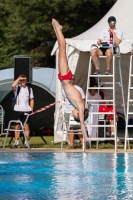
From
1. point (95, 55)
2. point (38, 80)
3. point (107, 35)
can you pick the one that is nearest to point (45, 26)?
point (38, 80)

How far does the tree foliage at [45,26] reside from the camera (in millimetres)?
36812

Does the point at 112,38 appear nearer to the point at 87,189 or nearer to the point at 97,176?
the point at 97,176

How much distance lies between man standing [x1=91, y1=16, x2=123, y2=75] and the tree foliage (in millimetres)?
16979

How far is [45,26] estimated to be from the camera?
3912cm

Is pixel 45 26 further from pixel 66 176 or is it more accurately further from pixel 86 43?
pixel 66 176

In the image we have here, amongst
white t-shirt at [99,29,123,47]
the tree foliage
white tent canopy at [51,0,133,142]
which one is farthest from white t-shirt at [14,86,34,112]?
the tree foliage

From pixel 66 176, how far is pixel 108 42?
585 cm

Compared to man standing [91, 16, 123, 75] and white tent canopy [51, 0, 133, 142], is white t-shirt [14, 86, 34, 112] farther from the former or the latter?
man standing [91, 16, 123, 75]

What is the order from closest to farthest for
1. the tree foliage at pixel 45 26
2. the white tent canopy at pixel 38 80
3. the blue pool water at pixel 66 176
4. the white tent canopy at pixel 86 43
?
the blue pool water at pixel 66 176, the white tent canopy at pixel 86 43, the white tent canopy at pixel 38 80, the tree foliage at pixel 45 26

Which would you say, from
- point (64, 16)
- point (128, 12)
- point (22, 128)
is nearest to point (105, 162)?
point (22, 128)

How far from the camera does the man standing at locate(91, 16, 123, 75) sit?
51.1ft

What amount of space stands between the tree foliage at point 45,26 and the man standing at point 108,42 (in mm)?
16979

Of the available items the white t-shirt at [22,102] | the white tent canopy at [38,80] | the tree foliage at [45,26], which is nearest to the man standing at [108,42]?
the white t-shirt at [22,102]

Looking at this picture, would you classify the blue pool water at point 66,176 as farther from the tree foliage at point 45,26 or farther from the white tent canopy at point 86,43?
the tree foliage at point 45,26
